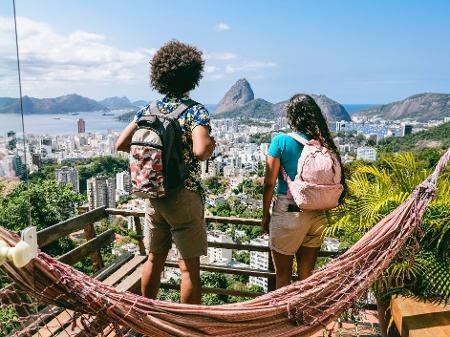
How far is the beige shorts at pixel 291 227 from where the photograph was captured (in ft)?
6.81

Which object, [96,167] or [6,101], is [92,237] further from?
[96,167]

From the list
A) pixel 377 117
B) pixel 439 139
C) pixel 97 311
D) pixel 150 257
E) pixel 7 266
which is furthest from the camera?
pixel 377 117

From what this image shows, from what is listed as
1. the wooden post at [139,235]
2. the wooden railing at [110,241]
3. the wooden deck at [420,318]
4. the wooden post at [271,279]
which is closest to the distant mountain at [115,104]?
the wooden post at [139,235]

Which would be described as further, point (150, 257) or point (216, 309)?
point (150, 257)

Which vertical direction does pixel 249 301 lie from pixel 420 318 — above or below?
above

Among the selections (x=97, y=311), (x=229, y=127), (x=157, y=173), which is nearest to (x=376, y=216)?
(x=157, y=173)

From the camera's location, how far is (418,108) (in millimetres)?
144875

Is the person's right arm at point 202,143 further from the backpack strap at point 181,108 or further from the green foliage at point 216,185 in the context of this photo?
the green foliage at point 216,185

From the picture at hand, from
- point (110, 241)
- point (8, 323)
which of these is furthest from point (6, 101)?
point (110, 241)

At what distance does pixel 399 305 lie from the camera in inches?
79.2

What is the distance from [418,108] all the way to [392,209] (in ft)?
512

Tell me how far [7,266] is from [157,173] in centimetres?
83

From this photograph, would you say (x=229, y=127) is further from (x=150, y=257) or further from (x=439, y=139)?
(x=150, y=257)

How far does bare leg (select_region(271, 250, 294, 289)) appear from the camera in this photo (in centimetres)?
215
